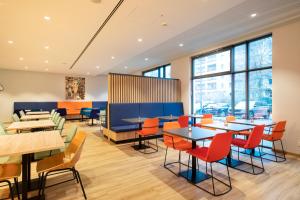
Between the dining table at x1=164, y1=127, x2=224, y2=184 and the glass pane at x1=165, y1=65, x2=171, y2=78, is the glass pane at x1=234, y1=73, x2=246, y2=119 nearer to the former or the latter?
the dining table at x1=164, y1=127, x2=224, y2=184

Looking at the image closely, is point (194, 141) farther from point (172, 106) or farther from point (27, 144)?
point (172, 106)

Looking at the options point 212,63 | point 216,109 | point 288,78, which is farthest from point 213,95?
point 288,78

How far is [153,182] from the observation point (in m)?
2.95

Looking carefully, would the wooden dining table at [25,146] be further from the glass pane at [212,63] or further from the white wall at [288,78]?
the glass pane at [212,63]

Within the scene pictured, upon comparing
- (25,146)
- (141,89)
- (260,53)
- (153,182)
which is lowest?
(153,182)

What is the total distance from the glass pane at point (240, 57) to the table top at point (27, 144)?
5713 mm

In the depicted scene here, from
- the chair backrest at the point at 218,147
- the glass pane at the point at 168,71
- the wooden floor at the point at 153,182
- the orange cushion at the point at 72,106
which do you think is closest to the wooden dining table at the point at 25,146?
the wooden floor at the point at 153,182

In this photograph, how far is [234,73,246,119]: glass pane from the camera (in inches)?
223

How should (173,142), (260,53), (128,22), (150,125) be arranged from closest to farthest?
(173,142) → (128,22) → (150,125) → (260,53)

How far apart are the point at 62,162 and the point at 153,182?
1.51 m

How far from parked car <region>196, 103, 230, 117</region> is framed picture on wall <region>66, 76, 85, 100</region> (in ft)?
28.7

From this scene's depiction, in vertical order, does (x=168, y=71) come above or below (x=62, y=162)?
above

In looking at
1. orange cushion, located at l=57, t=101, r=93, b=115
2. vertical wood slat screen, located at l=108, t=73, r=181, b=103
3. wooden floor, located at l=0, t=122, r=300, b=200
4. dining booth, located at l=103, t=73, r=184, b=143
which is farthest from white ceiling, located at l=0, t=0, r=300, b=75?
orange cushion, located at l=57, t=101, r=93, b=115

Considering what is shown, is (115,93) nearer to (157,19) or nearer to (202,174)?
(157,19)
